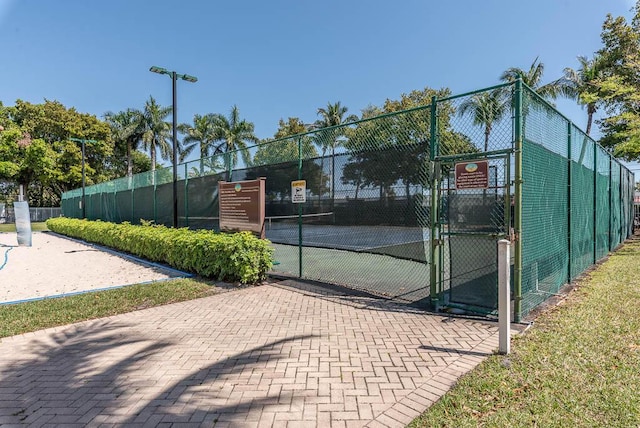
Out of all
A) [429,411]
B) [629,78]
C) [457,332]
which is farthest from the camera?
[629,78]

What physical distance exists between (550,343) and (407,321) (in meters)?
1.51

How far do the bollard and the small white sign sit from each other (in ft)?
13.3

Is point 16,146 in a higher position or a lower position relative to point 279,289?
higher

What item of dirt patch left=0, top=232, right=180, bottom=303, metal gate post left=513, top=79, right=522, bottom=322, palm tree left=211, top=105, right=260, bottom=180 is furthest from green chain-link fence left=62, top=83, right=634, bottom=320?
palm tree left=211, top=105, right=260, bottom=180

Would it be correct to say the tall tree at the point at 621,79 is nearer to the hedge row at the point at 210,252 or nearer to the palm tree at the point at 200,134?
the hedge row at the point at 210,252

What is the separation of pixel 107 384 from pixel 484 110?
16.4ft

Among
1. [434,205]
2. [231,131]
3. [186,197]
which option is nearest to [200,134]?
[231,131]

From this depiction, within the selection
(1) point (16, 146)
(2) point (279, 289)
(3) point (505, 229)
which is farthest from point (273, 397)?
(1) point (16, 146)

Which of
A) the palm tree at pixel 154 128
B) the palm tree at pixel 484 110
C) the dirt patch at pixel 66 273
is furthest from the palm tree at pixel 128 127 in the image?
the palm tree at pixel 484 110

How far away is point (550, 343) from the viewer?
3719 mm

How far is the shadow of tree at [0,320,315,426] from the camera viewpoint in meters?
2.65

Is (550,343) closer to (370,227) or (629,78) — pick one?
(370,227)

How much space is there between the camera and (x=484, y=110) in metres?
4.72

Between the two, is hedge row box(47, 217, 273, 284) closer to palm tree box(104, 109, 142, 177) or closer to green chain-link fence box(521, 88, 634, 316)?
green chain-link fence box(521, 88, 634, 316)
